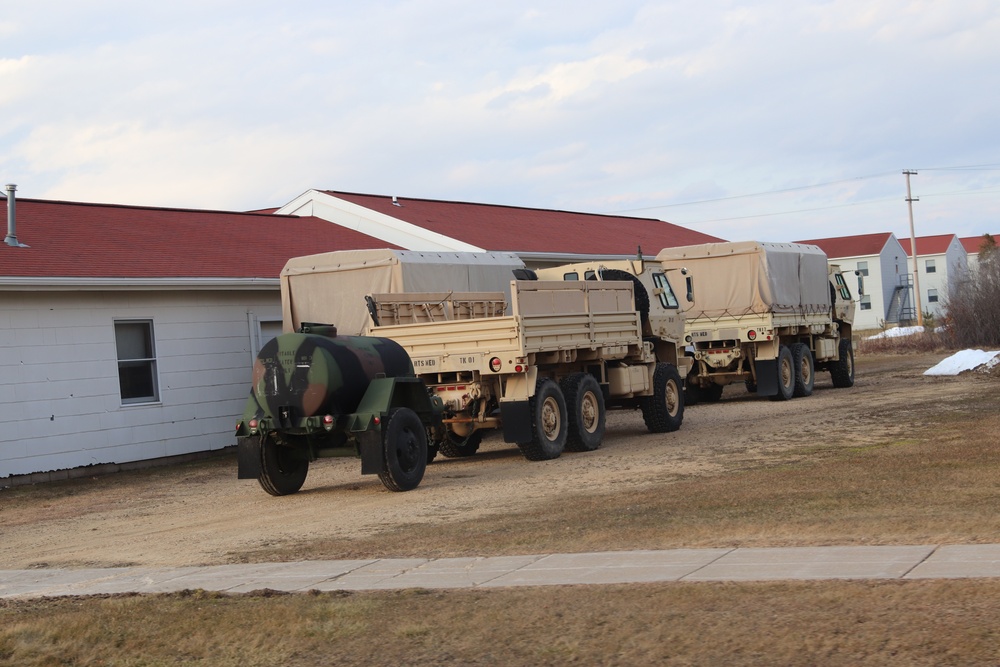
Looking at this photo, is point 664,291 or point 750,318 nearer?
point 664,291

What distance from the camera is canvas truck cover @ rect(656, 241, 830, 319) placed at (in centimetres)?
2402

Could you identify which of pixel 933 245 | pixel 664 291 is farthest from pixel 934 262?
pixel 664 291

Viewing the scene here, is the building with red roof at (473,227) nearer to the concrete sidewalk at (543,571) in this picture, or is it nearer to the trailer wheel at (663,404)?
the trailer wheel at (663,404)

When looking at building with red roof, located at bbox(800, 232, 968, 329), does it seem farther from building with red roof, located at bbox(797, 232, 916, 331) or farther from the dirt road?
the dirt road

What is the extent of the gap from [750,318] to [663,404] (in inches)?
213

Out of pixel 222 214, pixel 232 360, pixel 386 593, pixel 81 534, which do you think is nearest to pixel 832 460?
pixel 386 593

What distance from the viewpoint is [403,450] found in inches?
528

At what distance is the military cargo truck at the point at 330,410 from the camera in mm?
13039

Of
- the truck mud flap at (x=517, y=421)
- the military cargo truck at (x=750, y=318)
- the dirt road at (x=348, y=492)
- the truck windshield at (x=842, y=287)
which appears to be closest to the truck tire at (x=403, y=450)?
the dirt road at (x=348, y=492)

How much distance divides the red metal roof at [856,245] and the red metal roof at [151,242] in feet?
185

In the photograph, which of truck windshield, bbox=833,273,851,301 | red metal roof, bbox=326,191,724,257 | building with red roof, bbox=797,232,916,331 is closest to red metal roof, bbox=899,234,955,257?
building with red roof, bbox=797,232,916,331

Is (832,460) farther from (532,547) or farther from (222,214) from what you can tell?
(222,214)

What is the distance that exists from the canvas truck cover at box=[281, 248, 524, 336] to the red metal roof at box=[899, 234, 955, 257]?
71576 mm

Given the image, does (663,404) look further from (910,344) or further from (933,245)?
(933,245)
